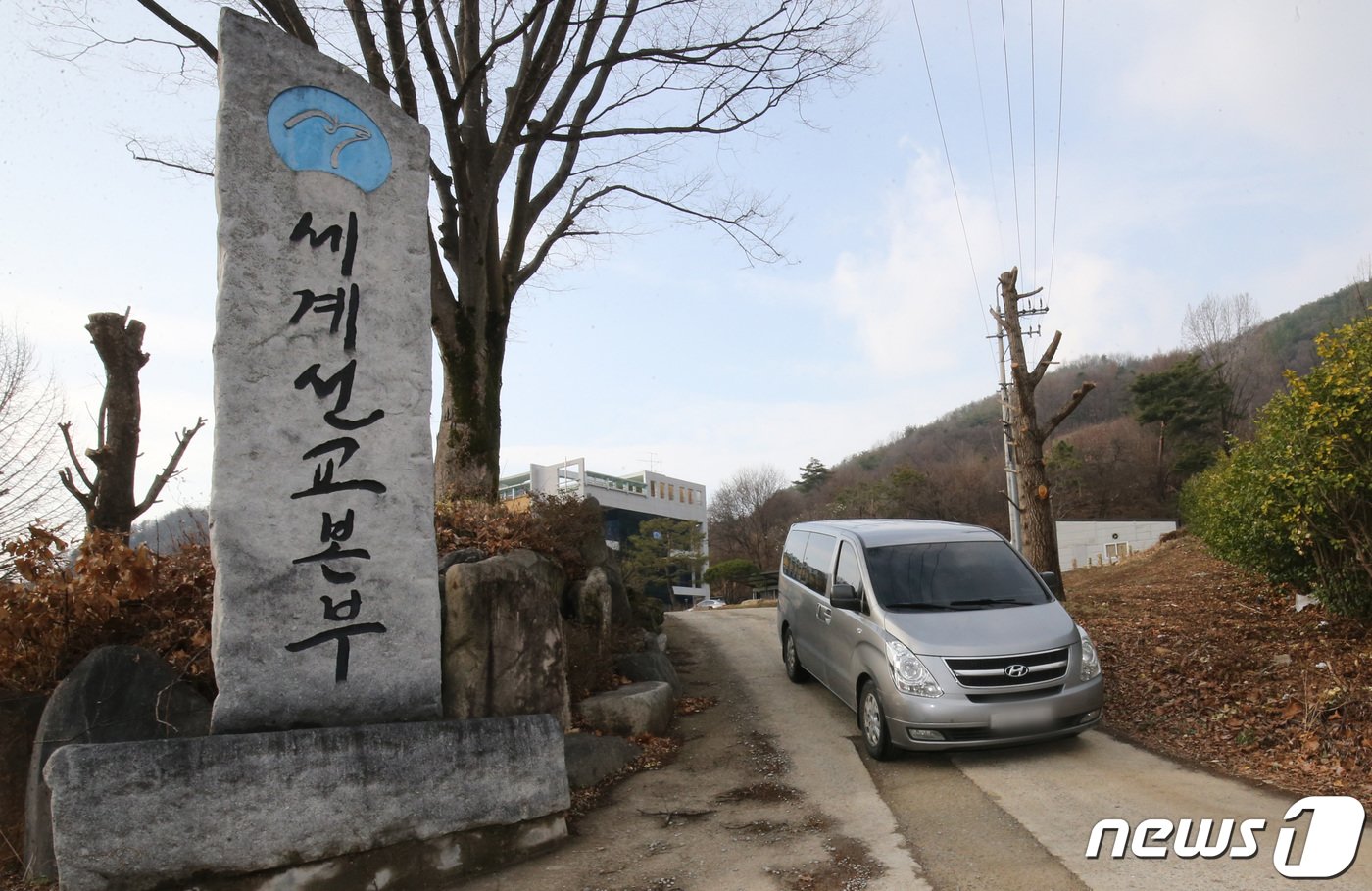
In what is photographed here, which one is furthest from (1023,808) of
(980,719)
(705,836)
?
(705,836)

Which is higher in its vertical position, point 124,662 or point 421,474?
point 421,474

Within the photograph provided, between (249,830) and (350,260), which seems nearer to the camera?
(249,830)

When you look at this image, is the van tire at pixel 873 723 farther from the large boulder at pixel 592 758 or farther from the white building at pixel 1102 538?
the white building at pixel 1102 538

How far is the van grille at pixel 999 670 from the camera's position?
6922mm

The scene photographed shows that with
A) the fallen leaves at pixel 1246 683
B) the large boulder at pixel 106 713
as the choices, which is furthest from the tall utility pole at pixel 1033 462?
the large boulder at pixel 106 713

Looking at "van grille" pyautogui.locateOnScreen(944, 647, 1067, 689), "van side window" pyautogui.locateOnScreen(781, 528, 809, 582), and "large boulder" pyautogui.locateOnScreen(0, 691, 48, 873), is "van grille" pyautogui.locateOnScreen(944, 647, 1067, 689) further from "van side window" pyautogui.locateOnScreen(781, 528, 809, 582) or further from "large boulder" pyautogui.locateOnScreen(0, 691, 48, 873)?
"large boulder" pyautogui.locateOnScreen(0, 691, 48, 873)

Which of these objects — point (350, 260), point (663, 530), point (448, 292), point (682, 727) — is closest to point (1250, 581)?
point (682, 727)

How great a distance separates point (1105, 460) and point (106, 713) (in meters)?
65.6

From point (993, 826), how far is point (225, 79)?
22.4ft

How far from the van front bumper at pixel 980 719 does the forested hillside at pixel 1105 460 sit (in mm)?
38378

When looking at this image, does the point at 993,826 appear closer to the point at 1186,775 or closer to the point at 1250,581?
the point at 1186,775

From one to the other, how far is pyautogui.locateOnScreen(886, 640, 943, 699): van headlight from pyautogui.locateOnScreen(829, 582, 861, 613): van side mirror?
A: 0.87 meters

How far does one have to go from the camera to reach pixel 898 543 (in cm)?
847

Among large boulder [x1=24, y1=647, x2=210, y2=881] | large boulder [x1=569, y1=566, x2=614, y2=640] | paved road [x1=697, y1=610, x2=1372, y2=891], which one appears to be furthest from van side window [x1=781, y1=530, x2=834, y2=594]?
large boulder [x1=24, y1=647, x2=210, y2=881]
